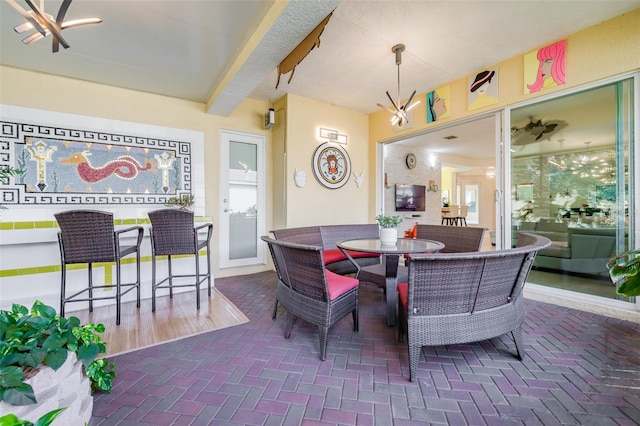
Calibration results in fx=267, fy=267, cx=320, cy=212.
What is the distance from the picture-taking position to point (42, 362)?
41.3 inches

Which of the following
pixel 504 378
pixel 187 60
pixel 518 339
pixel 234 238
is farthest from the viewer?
pixel 234 238

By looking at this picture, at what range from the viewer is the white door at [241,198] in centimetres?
425

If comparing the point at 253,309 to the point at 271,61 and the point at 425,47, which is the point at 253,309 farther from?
the point at 425,47

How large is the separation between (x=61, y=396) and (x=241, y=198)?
351 cm

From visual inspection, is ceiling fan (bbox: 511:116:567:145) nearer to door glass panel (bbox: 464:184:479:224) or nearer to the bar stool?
the bar stool

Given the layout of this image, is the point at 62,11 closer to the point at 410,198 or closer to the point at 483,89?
the point at 483,89

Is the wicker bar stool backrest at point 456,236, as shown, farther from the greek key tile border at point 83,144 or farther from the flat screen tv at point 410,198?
the greek key tile border at point 83,144

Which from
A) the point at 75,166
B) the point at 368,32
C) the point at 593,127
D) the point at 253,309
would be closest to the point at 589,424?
the point at 253,309

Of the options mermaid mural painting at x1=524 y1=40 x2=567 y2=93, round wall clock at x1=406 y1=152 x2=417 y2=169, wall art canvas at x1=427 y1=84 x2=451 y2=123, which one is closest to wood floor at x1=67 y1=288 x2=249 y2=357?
wall art canvas at x1=427 y1=84 x2=451 y2=123

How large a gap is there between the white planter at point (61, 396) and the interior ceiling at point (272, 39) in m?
2.41

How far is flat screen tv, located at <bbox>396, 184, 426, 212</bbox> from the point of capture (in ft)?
21.6

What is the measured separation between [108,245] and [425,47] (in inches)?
153

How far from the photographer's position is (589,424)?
52.2 inches

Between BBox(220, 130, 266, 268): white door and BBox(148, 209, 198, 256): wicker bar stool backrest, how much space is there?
1.36 m
